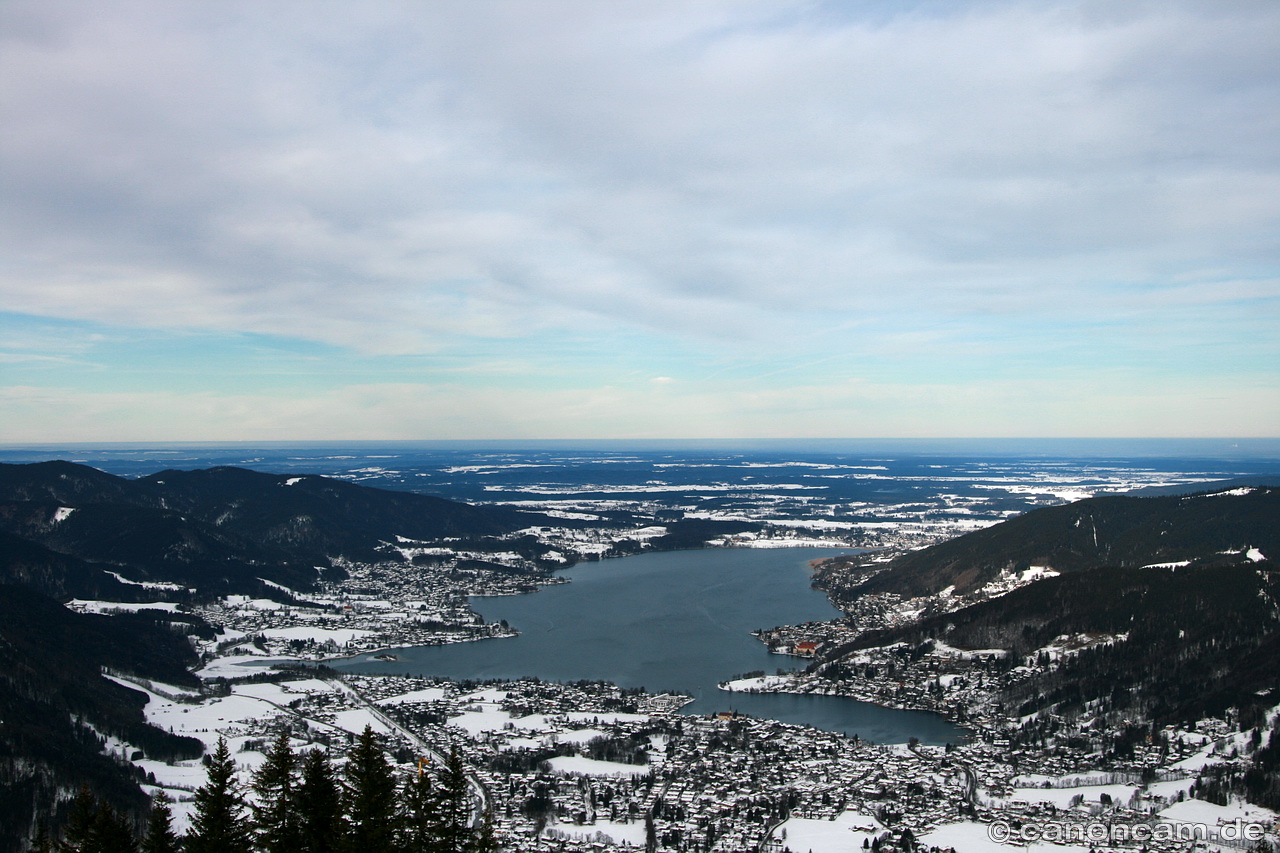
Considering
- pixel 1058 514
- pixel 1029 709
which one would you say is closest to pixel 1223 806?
pixel 1029 709

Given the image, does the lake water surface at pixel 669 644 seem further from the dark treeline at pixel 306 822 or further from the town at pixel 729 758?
the dark treeline at pixel 306 822

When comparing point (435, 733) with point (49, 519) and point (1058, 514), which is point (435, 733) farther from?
point (49, 519)

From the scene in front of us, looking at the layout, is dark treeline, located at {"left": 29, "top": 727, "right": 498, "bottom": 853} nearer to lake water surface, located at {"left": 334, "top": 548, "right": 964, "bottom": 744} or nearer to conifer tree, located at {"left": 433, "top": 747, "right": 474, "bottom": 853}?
conifer tree, located at {"left": 433, "top": 747, "right": 474, "bottom": 853}

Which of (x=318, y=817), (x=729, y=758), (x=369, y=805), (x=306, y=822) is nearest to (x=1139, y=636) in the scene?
(x=729, y=758)

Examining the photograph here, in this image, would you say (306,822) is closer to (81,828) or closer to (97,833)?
(97,833)

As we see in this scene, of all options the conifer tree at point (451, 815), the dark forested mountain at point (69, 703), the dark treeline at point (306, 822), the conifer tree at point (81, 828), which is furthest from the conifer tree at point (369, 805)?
the dark forested mountain at point (69, 703)

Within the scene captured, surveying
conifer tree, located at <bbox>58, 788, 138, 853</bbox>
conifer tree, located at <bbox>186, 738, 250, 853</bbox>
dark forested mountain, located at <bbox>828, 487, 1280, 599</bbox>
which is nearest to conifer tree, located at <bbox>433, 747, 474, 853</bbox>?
conifer tree, located at <bbox>186, 738, 250, 853</bbox>
